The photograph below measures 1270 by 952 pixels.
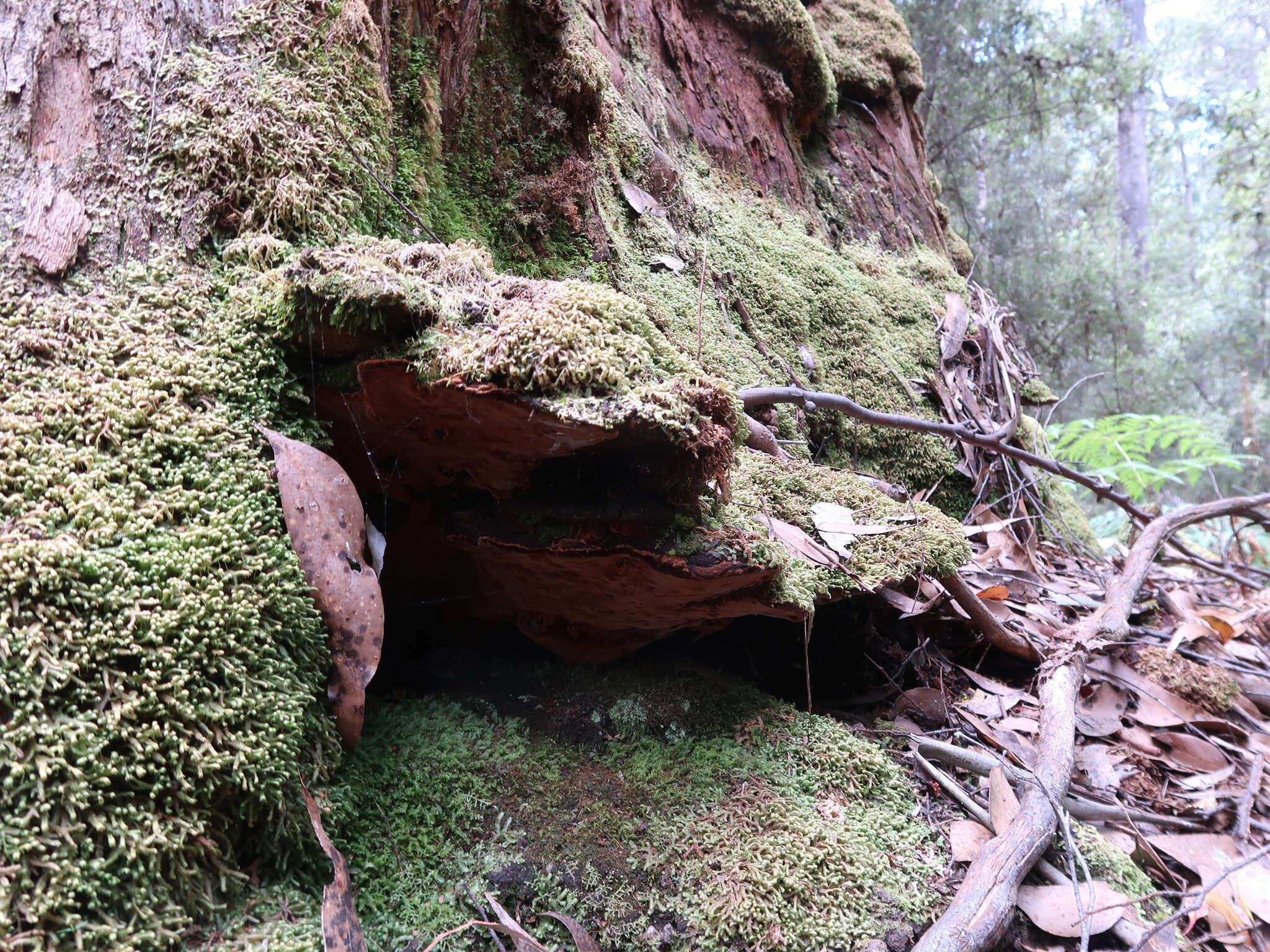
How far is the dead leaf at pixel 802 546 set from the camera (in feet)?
6.38

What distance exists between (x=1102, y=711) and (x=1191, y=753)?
0.29m

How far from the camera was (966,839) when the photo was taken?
175 centimetres

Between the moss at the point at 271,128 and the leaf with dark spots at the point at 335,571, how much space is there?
589 mm

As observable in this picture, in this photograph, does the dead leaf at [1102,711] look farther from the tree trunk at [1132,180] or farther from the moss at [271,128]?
the tree trunk at [1132,180]

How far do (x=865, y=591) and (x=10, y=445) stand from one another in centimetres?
192

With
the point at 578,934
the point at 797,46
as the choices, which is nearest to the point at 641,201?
the point at 797,46

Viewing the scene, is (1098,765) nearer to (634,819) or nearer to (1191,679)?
(1191,679)

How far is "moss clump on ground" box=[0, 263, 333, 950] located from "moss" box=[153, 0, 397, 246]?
0.23 meters

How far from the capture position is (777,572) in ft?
5.48

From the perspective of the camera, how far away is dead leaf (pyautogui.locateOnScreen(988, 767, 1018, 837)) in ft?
5.79

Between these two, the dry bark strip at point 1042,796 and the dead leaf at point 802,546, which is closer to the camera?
the dry bark strip at point 1042,796

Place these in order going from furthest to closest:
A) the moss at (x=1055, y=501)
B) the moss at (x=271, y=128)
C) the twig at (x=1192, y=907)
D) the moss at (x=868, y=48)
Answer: the moss at (x=868, y=48), the moss at (x=1055, y=501), the moss at (x=271, y=128), the twig at (x=1192, y=907)

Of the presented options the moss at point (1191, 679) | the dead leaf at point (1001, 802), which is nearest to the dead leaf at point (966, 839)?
the dead leaf at point (1001, 802)

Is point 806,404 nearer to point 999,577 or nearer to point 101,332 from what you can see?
point 999,577
